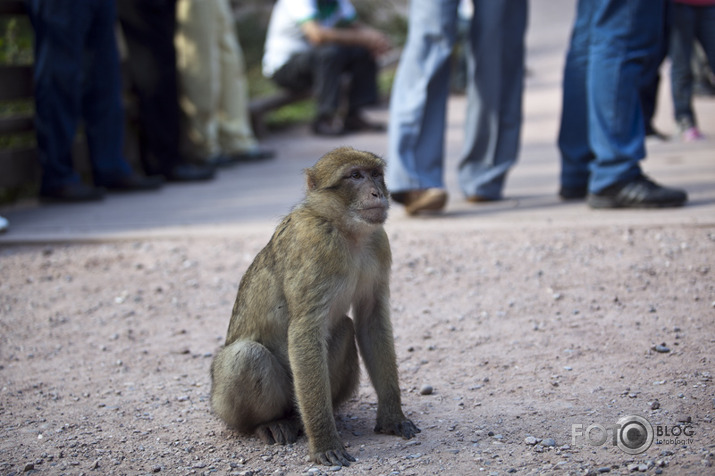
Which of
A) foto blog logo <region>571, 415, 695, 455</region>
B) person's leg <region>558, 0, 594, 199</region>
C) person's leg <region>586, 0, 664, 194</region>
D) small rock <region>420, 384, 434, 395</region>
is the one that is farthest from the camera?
person's leg <region>558, 0, 594, 199</region>

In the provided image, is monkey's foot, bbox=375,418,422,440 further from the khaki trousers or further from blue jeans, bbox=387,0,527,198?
the khaki trousers

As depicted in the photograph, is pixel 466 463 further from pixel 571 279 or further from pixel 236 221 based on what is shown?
pixel 236 221

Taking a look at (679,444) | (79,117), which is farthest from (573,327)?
(79,117)

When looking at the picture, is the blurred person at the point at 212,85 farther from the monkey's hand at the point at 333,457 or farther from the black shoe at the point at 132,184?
the monkey's hand at the point at 333,457

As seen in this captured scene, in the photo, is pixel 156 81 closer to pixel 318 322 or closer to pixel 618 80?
pixel 618 80

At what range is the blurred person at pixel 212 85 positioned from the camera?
820cm

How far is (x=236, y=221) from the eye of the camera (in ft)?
19.7

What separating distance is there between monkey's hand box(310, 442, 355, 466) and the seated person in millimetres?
7777

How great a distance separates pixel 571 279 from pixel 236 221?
2.62 metres

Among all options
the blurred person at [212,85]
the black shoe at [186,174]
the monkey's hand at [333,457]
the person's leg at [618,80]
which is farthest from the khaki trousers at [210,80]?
the monkey's hand at [333,457]

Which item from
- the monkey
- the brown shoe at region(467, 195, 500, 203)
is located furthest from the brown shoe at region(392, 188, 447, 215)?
the monkey

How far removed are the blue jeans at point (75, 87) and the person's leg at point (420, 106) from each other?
274cm

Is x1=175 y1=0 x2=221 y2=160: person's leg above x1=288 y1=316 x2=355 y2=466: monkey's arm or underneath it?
above

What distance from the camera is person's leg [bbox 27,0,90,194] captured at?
6387 millimetres
